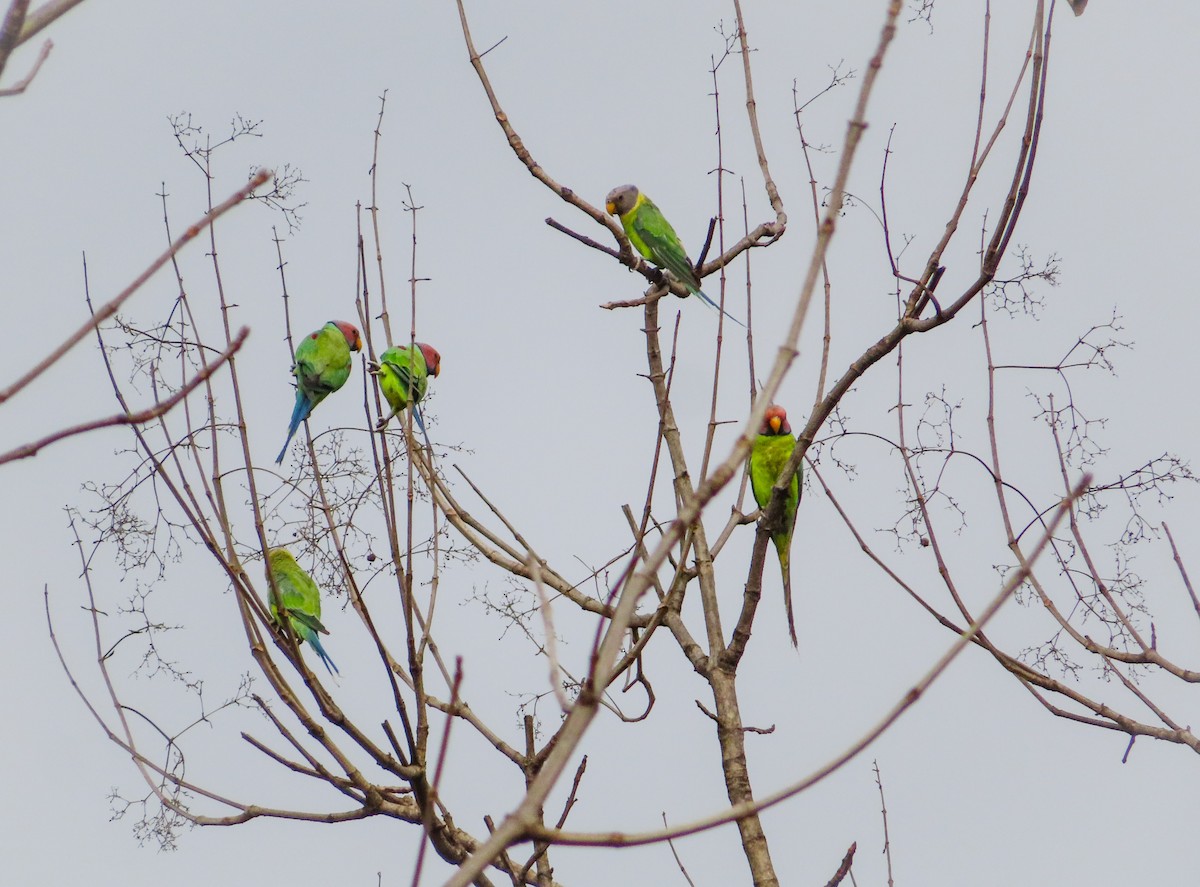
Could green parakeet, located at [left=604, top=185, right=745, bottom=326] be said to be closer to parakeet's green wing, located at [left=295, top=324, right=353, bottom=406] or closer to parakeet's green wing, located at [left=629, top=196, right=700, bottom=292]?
parakeet's green wing, located at [left=629, top=196, right=700, bottom=292]

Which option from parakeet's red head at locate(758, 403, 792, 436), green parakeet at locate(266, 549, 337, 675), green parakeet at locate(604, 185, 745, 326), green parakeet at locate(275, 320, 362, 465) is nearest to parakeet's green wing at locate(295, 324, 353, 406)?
green parakeet at locate(275, 320, 362, 465)

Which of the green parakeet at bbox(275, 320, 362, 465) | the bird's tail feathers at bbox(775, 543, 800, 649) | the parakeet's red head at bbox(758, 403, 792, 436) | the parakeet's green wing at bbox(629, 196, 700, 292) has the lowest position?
the bird's tail feathers at bbox(775, 543, 800, 649)

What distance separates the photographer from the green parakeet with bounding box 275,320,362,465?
601cm

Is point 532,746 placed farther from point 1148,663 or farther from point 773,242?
point 773,242

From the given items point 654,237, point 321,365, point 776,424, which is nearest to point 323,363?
point 321,365

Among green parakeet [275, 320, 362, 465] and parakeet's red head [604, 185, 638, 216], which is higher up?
parakeet's red head [604, 185, 638, 216]

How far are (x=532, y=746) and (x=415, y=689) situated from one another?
0.51 meters

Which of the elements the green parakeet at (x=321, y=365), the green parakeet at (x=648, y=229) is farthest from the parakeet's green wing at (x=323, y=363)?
the green parakeet at (x=648, y=229)

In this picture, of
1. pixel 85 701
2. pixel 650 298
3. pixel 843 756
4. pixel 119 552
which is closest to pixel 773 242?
pixel 650 298

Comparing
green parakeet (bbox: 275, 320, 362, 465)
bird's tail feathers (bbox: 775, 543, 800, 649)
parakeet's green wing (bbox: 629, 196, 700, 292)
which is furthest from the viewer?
parakeet's green wing (bbox: 629, 196, 700, 292)

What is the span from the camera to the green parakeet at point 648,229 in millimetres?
6352

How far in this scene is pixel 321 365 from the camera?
239 inches

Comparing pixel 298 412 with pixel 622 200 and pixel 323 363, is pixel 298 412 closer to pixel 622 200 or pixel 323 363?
pixel 323 363

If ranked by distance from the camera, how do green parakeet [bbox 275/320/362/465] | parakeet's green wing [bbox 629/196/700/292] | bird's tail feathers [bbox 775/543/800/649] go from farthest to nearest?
1. parakeet's green wing [bbox 629/196/700/292]
2. green parakeet [bbox 275/320/362/465]
3. bird's tail feathers [bbox 775/543/800/649]
